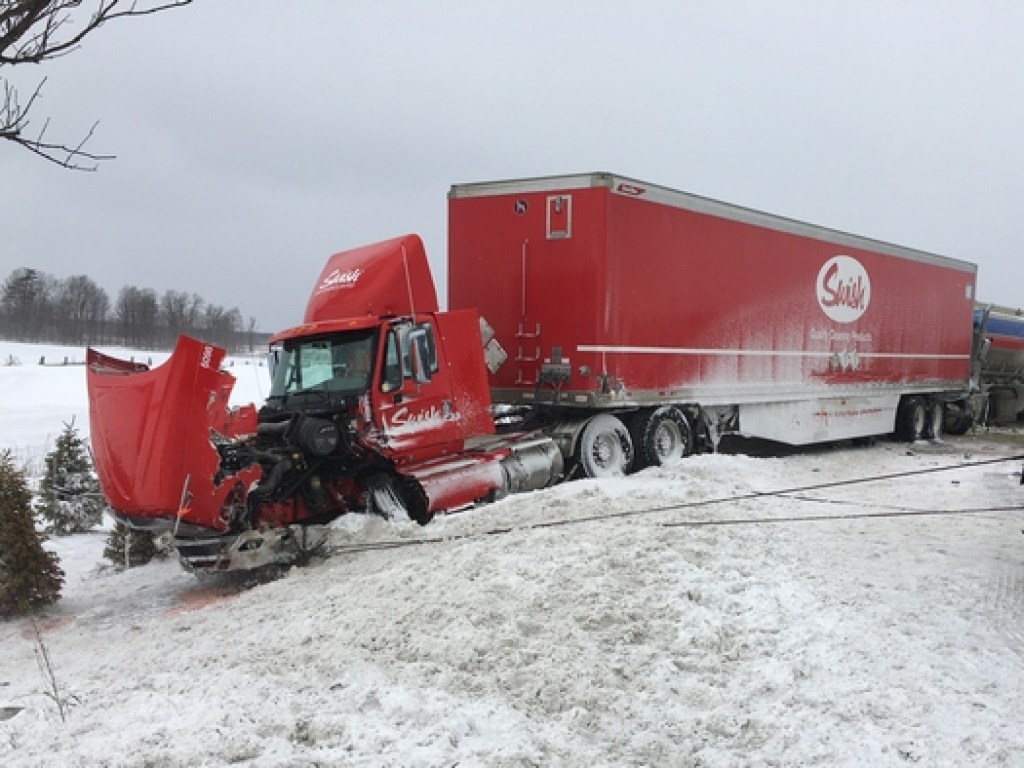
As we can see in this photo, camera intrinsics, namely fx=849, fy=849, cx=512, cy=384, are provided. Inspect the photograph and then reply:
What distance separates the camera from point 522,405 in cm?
1198

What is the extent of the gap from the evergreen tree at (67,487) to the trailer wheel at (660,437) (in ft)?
24.3

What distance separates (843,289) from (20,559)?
14022 mm

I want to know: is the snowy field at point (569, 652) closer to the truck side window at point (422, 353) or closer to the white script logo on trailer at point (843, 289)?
the truck side window at point (422, 353)

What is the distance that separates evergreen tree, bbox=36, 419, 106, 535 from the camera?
1139 centimetres

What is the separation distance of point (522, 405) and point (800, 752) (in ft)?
27.8

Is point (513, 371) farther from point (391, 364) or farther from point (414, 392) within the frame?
point (391, 364)

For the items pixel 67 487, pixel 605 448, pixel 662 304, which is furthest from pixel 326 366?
pixel 662 304

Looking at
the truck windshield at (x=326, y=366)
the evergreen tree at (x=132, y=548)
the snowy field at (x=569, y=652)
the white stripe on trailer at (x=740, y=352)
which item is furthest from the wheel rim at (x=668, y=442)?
the evergreen tree at (x=132, y=548)

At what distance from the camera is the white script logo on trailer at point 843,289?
1550 cm

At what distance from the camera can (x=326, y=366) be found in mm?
9242

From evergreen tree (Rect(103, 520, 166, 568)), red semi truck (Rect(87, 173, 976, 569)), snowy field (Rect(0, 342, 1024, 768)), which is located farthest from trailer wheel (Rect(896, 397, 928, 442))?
evergreen tree (Rect(103, 520, 166, 568))

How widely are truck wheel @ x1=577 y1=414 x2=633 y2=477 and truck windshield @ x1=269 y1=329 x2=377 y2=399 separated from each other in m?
3.58

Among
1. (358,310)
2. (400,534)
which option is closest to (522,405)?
(358,310)

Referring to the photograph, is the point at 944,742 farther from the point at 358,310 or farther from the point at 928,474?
the point at 928,474
